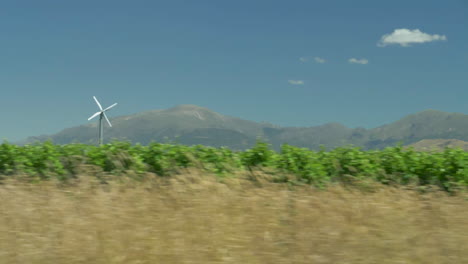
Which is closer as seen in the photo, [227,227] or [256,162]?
[227,227]

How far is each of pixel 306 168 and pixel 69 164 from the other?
17.0ft

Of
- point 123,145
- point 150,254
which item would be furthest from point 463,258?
point 123,145

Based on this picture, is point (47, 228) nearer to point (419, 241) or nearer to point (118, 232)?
point (118, 232)

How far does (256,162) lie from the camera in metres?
10.1

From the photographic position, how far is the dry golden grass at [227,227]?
4465mm

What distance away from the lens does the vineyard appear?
30.6ft

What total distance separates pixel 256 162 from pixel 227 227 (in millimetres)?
5115

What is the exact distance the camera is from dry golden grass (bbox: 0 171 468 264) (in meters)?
4.46

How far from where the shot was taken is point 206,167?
30.5 feet

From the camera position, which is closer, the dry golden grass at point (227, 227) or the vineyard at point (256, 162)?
the dry golden grass at point (227, 227)

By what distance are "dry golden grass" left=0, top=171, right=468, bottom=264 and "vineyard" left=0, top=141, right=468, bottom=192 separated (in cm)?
297

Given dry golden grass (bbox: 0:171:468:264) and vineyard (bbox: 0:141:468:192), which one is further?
vineyard (bbox: 0:141:468:192)

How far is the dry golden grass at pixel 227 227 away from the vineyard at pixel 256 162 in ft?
9.73

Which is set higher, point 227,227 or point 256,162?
point 256,162
